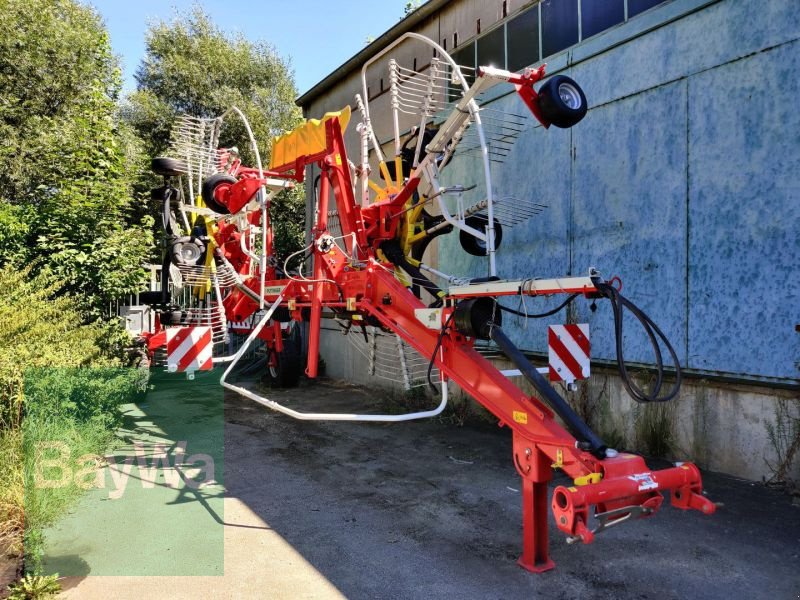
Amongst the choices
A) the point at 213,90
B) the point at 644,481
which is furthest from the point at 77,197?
the point at 213,90

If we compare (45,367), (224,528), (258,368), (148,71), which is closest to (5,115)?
(148,71)

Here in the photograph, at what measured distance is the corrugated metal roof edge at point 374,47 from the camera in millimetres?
8398

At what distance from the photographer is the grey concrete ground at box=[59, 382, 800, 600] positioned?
3090mm

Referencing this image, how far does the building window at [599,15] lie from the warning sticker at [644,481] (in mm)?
4837

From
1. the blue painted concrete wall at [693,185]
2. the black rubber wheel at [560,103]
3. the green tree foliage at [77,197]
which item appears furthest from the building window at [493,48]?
the green tree foliage at [77,197]

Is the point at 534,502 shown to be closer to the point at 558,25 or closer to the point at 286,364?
the point at 558,25

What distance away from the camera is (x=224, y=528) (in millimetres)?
3895

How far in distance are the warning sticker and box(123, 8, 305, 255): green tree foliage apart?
15.0 m

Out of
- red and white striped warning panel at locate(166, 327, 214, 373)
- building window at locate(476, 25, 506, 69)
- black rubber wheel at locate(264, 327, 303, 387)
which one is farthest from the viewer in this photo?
black rubber wheel at locate(264, 327, 303, 387)

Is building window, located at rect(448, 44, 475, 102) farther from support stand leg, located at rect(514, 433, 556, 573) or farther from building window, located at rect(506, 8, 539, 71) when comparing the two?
support stand leg, located at rect(514, 433, 556, 573)

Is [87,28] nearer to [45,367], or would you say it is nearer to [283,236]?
[283,236]

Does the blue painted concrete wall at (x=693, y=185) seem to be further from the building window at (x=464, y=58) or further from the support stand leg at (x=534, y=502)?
the support stand leg at (x=534, y=502)

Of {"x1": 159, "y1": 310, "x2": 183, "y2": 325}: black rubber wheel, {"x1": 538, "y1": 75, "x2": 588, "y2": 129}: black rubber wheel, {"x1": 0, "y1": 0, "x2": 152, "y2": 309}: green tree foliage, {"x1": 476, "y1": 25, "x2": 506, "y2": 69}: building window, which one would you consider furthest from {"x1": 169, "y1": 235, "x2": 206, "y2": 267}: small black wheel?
{"x1": 538, "y1": 75, "x2": 588, "y2": 129}: black rubber wheel

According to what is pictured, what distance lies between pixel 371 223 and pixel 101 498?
3.10 meters
